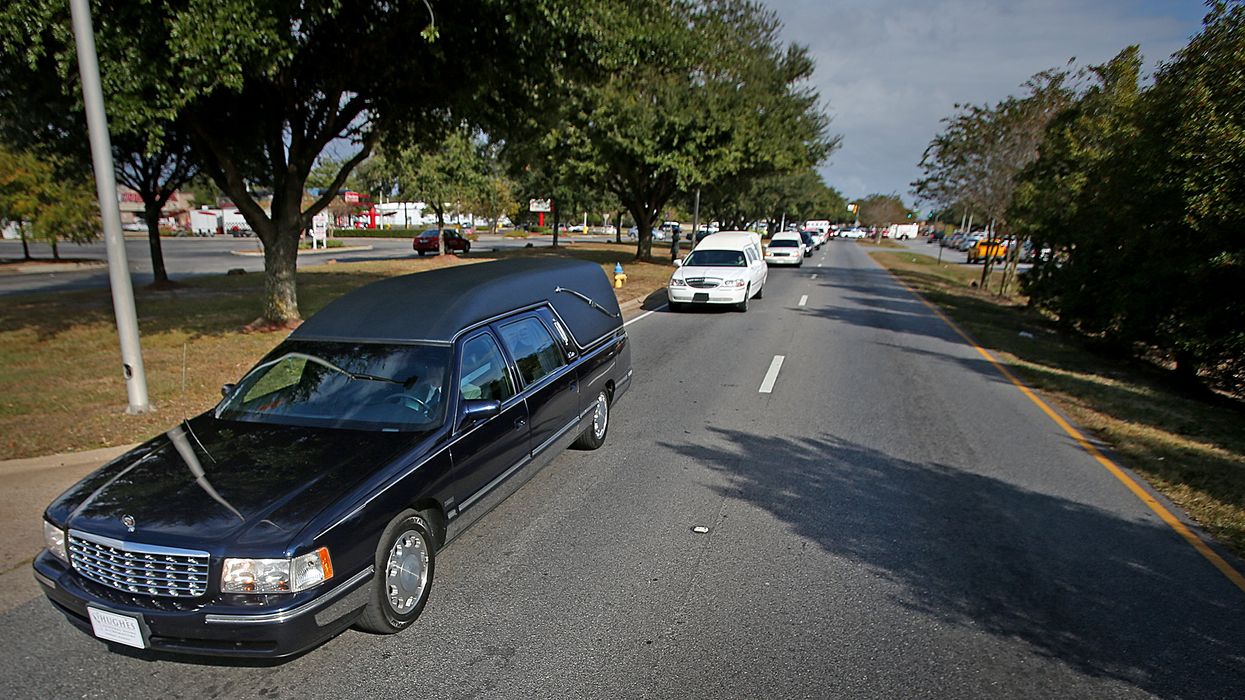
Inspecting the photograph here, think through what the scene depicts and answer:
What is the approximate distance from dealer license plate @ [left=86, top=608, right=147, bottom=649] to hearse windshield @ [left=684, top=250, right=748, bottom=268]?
14250 mm

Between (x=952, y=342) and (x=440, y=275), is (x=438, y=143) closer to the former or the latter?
(x=440, y=275)

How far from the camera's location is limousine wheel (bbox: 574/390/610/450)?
6273 mm

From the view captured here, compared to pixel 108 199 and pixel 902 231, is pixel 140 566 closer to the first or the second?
pixel 108 199

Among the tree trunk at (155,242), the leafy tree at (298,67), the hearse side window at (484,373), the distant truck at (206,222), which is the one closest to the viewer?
the hearse side window at (484,373)

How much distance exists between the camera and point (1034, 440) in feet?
22.9

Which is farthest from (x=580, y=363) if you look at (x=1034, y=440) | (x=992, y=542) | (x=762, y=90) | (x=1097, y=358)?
(x=762, y=90)

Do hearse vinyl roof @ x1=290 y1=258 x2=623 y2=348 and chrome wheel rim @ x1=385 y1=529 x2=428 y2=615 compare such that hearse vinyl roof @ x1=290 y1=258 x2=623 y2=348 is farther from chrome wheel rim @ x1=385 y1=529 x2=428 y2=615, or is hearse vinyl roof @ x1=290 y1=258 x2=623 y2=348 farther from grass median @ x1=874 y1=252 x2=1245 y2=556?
grass median @ x1=874 y1=252 x2=1245 y2=556

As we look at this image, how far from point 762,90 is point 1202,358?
1949 cm

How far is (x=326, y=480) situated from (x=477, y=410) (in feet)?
3.24

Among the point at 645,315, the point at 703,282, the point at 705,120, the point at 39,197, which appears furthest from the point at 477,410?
the point at 39,197

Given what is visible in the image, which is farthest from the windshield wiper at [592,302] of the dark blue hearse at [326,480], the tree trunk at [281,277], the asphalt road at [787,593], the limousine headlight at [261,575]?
the tree trunk at [281,277]

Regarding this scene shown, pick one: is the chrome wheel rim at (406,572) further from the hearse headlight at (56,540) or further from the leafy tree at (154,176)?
the leafy tree at (154,176)

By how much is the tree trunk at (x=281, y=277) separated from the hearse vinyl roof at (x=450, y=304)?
660 centimetres

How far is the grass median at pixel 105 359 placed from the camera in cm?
651
